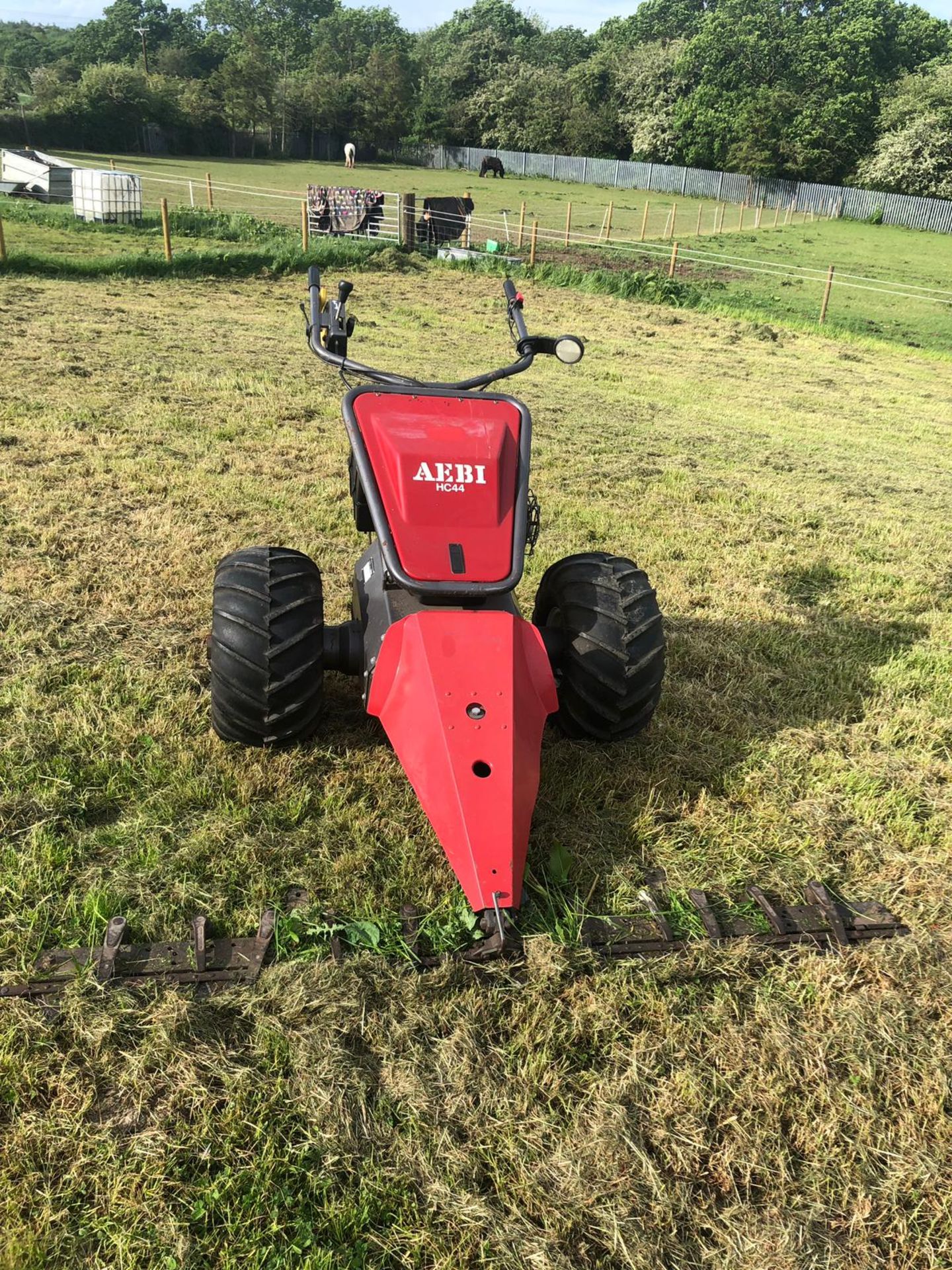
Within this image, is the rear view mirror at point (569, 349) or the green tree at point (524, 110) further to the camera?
the green tree at point (524, 110)

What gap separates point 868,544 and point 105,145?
6019 centimetres

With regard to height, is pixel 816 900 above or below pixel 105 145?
below

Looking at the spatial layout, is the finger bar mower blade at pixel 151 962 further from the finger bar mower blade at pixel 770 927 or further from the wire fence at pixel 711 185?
the wire fence at pixel 711 185

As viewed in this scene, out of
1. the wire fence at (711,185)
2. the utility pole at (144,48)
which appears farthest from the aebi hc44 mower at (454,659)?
the utility pole at (144,48)

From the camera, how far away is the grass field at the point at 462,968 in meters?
1.91

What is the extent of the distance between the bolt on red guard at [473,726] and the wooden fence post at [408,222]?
1880 centimetres

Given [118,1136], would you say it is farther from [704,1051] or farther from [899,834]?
[899,834]

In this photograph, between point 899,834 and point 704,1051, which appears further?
point 899,834

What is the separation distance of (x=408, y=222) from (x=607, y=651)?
19099 mm

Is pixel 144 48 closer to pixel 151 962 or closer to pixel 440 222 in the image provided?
pixel 440 222

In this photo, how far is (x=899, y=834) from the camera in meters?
3.28

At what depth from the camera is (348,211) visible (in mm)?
21797

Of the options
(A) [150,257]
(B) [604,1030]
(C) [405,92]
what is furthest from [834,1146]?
(C) [405,92]

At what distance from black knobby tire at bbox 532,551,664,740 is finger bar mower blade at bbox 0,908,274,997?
1344mm
